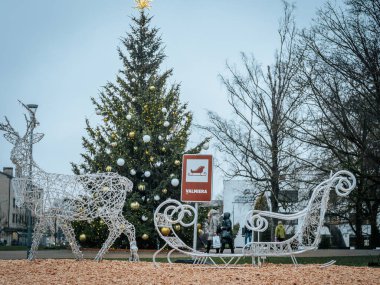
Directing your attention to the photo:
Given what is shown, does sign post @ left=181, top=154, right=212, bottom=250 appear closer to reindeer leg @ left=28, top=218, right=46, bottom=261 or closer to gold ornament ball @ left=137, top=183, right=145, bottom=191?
reindeer leg @ left=28, top=218, right=46, bottom=261

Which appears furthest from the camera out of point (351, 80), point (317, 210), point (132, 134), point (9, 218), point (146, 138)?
point (9, 218)

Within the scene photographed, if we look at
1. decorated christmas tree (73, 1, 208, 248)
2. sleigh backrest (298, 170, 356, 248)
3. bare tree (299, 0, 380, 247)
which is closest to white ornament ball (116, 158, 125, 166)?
decorated christmas tree (73, 1, 208, 248)

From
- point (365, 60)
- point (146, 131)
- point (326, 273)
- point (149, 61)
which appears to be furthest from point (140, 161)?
point (326, 273)

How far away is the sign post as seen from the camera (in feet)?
45.7

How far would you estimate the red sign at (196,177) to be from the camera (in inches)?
548

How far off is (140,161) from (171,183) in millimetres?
1873

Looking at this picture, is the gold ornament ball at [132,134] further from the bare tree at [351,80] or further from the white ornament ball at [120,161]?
the bare tree at [351,80]

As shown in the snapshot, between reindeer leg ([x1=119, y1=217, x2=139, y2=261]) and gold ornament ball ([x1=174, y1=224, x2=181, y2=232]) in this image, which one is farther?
gold ornament ball ([x1=174, y1=224, x2=181, y2=232])

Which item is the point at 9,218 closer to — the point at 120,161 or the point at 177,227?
the point at 120,161

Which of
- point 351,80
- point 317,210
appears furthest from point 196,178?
point 351,80

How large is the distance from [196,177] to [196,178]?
0.08 feet

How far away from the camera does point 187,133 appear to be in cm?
2653

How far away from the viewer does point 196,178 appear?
14.1 m

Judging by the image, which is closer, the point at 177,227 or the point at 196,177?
the point at 196,177
